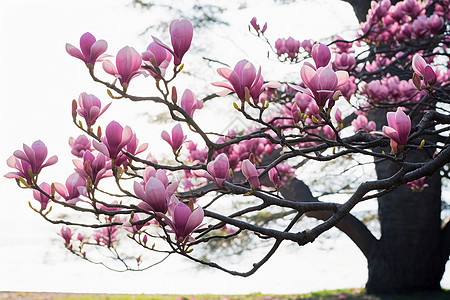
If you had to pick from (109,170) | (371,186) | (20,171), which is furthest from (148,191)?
(371,186)

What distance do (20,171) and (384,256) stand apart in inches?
245

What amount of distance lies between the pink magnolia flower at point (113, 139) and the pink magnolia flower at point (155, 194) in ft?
0.58

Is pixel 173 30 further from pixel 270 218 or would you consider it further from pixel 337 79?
pixel 270 218

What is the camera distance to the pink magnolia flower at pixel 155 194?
5.01 feet

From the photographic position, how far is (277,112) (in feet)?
25.2

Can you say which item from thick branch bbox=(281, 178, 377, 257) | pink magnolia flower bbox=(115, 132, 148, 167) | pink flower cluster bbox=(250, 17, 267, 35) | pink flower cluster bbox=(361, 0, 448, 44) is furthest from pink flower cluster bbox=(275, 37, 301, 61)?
thick branch bbox=(281, 178, 377, 257)

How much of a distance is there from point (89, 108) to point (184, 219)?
58cm

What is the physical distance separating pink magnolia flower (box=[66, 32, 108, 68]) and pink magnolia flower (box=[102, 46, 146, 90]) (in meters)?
0.09

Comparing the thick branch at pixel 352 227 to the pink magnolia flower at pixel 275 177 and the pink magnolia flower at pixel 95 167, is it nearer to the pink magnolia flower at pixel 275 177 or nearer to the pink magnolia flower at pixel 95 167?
the pink magnolia flower at pixel 275 177

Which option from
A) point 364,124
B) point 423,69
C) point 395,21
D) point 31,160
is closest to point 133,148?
point 31,160

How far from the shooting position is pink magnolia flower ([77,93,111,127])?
5.74 ft

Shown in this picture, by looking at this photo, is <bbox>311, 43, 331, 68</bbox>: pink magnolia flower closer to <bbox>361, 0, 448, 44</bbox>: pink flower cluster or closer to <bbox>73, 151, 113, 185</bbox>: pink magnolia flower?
<bbox>73, 151, 113, 185</bbox>: pink magnolia flower

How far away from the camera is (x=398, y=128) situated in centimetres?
171

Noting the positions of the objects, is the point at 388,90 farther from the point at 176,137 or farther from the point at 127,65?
the point at 127,65
